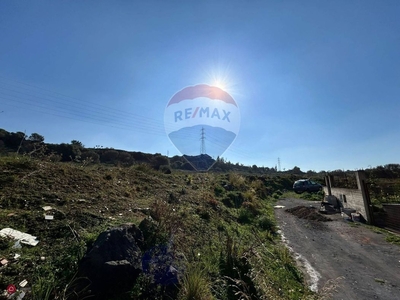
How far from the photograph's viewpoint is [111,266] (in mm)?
3033

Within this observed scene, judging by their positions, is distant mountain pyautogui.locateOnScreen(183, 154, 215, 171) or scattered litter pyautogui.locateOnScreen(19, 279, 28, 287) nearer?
scattered litter pyautogui.locateOnScreen(19, 279, 28, 287)

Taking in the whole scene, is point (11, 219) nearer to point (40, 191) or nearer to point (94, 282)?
point (40, 191)

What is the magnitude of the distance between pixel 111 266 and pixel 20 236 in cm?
182

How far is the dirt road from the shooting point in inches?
179

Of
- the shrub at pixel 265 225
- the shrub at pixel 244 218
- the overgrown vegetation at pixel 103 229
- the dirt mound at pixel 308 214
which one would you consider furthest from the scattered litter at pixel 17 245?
the dirt mound at pixel 308 214

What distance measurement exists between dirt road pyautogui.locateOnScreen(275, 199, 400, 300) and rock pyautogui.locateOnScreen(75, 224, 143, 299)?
2.86 meters

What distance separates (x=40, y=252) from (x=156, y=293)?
192cm

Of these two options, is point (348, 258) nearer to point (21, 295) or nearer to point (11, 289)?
point (21, 295)

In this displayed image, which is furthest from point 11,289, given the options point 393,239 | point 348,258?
point 393,239

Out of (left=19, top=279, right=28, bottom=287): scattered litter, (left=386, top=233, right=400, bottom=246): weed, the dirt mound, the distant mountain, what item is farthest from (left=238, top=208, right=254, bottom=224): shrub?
the distant mountain

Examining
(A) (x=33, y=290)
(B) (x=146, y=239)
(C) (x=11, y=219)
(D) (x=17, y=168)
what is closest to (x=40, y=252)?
(A) (x=33, y=290)

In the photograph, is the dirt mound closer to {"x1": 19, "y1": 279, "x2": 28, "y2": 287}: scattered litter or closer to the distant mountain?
{"x1": 19, "y1": 279, "x2": 28, "y2": 287}: scattered litter

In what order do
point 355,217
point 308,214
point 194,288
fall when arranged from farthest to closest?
point 308,214, point 355,217, point 194,288

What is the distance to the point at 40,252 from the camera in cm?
329
